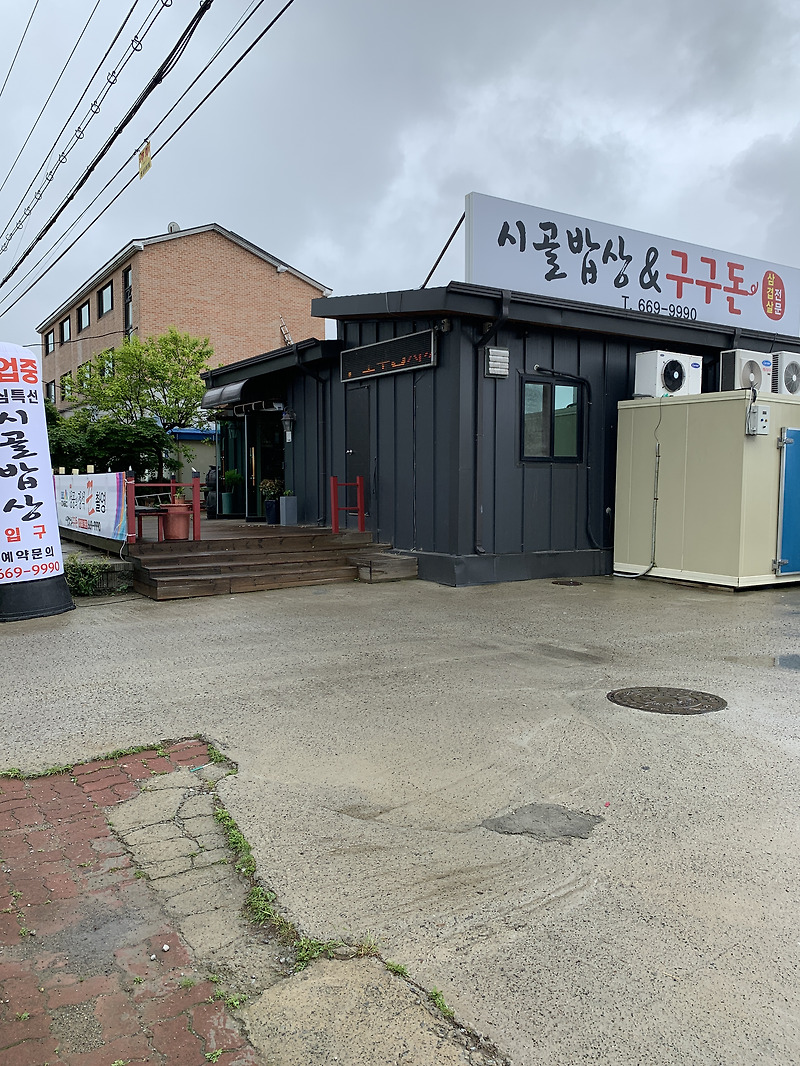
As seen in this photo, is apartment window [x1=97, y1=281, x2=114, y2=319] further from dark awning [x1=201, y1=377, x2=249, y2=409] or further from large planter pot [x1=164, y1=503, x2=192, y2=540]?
large planter pot [x1=164, y1=503, x2=192, y2=540]

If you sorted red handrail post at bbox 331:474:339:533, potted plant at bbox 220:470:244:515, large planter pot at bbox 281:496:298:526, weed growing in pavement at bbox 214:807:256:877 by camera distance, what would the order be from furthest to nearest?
1. potted plant at bbox 220:470:244:515
2. large planter pot at bbox 281:496:298:526
3. red handrail post at bbox 331:474:339:533
4. weed growing in pavement at bbox 214:807:256:877

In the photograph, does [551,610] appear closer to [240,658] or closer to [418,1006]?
[240,658]

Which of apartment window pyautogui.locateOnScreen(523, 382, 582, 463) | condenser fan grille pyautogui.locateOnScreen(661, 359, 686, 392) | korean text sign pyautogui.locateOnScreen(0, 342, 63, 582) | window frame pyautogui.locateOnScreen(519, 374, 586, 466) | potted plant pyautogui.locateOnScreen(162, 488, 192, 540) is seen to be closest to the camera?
korean text sign pyautogui.locateOnScreen(0, 342, 63, 582)

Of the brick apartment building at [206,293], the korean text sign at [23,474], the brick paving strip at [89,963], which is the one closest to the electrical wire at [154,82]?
the korean text sign at [23,474]

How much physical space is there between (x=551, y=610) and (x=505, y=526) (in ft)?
8.06

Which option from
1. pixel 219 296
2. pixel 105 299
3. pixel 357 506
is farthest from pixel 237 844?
pixel 105 299

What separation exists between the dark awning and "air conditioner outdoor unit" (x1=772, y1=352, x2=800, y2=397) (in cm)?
946

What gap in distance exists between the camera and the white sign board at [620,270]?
11078 mm

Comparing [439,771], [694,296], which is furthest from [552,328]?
[439,771]

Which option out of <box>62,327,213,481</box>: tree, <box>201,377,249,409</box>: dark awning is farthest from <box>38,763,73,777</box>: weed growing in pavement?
<box>62,327,213,481</box>: tree

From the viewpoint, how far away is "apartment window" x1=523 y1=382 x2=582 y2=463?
1131cm

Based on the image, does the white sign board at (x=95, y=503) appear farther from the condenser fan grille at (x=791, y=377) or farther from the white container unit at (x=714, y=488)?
the condenser fan grille at (x=791, y=377)

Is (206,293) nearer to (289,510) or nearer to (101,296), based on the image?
(101,296)

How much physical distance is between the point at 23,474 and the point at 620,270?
926cm
